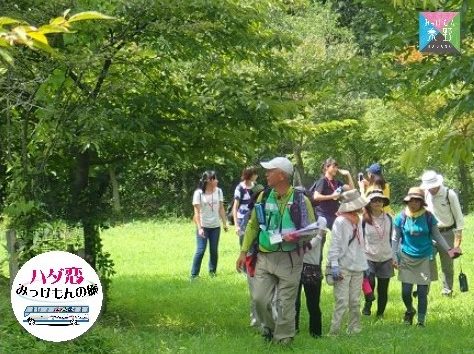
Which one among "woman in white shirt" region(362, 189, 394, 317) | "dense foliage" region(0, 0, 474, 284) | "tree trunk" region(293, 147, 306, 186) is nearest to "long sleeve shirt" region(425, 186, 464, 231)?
"woman in white shirt" region(362, 189, 394, 317)

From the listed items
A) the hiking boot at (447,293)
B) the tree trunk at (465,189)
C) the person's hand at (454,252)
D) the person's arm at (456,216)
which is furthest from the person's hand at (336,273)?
the tree trunk at (465,189)

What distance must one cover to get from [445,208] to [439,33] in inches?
208

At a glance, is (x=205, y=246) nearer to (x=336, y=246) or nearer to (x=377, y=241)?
(x=377, y=241)

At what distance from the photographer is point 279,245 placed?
7684mm

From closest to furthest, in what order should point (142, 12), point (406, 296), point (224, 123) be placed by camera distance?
point (142, 12), point (224, 123), point (406, 296)

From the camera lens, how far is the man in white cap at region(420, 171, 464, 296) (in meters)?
11.2

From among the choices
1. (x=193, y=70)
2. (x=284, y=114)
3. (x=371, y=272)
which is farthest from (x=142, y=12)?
(x=371, y=272)

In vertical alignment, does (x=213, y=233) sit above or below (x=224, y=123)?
below

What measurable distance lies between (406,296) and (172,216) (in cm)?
2626

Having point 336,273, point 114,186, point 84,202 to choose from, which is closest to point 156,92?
point 84,202

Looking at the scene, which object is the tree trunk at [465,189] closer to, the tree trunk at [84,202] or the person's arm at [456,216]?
the person's arm at [456,216]

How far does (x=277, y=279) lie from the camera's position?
7.86 metres

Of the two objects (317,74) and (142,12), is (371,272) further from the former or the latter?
(142,12)

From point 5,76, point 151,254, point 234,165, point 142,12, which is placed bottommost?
point 151,254
